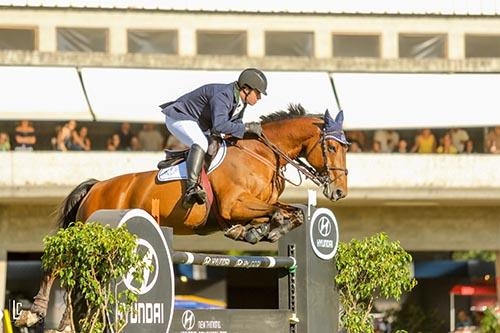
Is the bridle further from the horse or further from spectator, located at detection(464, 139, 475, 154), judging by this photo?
spectator, located at detection(464, 139, 475, 154)

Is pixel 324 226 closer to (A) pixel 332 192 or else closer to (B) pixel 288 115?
(A) pixel 332 192

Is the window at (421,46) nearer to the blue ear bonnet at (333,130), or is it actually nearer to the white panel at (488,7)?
the white panel at (488,7)

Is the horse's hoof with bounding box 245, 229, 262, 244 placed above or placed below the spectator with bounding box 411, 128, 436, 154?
below

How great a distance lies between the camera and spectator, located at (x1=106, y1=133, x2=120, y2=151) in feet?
72.4

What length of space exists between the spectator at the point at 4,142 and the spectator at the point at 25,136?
0.16 meters

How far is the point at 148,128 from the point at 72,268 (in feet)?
51.6

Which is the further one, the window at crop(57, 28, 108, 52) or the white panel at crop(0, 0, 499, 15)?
the white panel at crop(0, 0, 499, 15)

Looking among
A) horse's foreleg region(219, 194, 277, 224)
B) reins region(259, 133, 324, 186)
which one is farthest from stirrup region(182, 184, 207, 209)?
reins region(259, 133, 324, 186)

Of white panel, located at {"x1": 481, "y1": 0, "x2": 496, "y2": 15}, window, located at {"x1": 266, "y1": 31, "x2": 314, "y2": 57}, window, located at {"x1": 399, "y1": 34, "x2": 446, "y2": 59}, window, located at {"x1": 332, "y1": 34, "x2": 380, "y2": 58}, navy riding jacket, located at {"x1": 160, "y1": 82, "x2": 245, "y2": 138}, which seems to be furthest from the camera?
white panel, located at {"x1": 481, "y1": 0, "x2": 496, "y2": 15}

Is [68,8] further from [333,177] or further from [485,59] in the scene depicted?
[333,177]

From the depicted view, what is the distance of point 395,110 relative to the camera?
76.5ft

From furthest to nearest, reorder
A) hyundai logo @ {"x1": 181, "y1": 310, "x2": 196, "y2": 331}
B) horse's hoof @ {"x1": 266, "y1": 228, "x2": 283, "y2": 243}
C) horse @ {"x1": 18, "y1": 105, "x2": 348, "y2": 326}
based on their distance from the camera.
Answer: horse @ {"x1": 18, "y1": 105, "x2": 348, "y2": 326} → horse's hoof @ {"x1": 266, "y1": 228, "x2": 283, "y2": 243} → hyundai logo @ {"x1": 181, "y1": 310, "x2": 196, "y2": 331}

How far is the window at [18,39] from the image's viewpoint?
24594 millimetres

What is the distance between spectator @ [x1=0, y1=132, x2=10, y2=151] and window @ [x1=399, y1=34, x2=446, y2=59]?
Answer: 8759 millimetres
